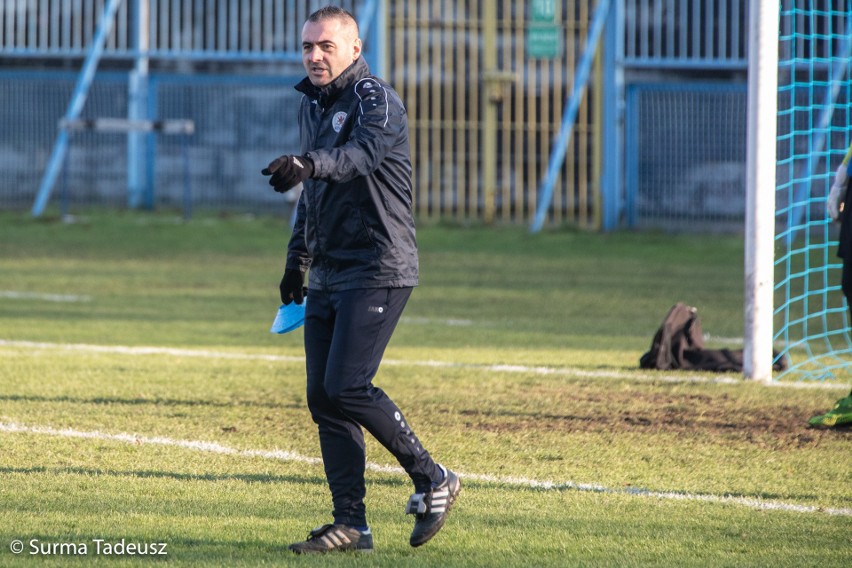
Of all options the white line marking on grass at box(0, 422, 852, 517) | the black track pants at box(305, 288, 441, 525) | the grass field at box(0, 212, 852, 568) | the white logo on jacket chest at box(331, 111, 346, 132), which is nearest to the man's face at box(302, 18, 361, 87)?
the white logo on jacket chest at box(331, 111, 346, 132)

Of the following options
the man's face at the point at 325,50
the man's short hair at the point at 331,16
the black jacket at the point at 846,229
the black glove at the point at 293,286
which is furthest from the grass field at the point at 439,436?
the man's short hair at the point at 331,16

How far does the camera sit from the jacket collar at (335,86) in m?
5.12

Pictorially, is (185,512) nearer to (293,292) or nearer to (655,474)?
(293,292)

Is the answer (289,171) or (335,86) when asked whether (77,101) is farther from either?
(289,171)

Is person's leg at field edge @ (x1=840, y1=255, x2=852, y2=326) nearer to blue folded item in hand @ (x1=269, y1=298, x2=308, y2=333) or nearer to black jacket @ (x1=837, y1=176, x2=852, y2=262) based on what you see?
black jacket @ (x1=837, y1=176, x2=852, y2=262)

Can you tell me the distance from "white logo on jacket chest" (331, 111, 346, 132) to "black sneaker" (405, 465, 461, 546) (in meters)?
1.34

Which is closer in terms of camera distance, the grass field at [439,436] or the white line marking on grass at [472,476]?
the grass field at [439,436]

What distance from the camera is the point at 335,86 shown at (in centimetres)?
512

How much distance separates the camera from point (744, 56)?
2456cm

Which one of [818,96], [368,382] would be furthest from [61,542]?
[818,96]

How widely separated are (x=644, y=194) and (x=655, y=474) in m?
17.1

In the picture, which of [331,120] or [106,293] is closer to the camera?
[331,120]

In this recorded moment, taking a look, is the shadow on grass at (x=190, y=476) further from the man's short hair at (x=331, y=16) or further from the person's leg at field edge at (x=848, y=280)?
the person's leg at field edge at (x=848, y=280)

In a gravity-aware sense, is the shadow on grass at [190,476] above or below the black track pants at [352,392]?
below
